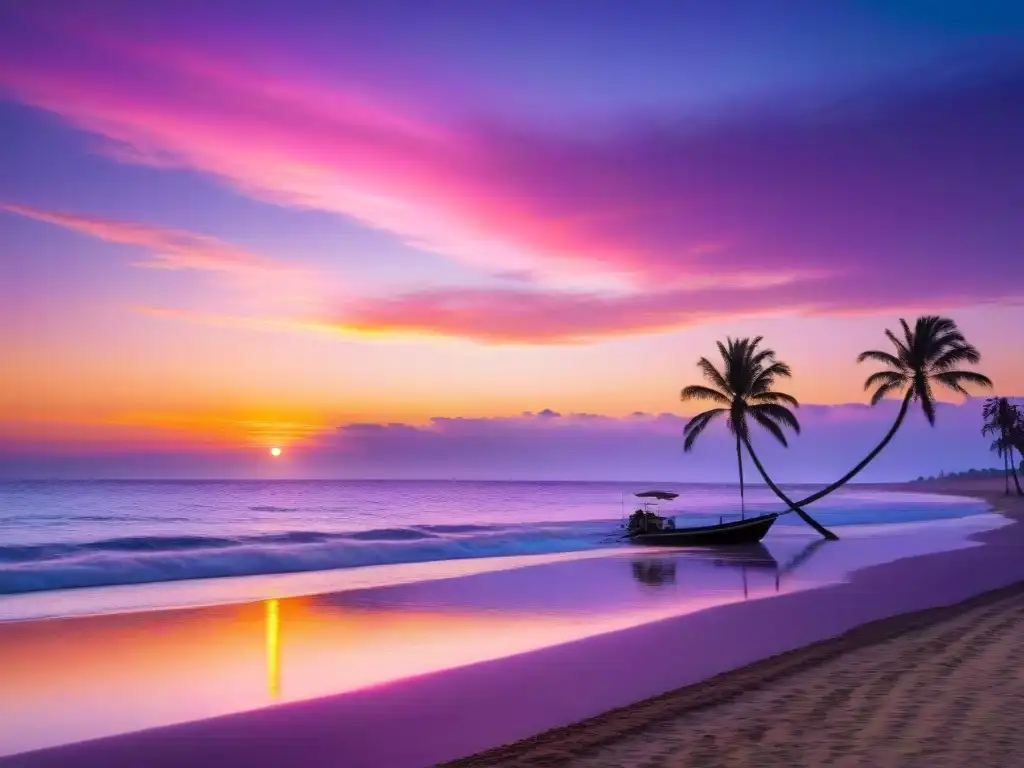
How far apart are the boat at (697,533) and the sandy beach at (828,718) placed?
91.9 feet

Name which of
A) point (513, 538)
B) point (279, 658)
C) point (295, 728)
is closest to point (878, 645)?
point (295, 728)

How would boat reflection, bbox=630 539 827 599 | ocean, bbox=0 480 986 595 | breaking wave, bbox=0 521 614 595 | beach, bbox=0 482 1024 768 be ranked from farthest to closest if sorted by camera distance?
ocean, bbox=0 480 986 595
breaking wave, bbox=0 521 614 595
boat reflection, bbox=630 539 827 599
beach, bbox=0 482 1024 768

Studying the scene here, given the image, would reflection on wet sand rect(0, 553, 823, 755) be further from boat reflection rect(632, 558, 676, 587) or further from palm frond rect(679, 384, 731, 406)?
palm frond rect(679, 384, 731, 406)

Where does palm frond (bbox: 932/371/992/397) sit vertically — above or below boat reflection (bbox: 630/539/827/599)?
above

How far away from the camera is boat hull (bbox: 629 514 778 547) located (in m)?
39.6

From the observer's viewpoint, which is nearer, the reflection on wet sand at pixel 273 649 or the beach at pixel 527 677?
the beach at pixel 527 677

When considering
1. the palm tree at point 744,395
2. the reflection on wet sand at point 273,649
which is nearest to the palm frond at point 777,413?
the palm tree at point 744,395

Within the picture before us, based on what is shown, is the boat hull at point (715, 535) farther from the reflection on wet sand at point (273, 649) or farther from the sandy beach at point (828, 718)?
the sandy beach at point (828, 718)

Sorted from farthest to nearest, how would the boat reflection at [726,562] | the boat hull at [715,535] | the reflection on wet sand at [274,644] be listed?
the boat hull at [715,535] < the boat reflection at [726,562] < the reflection on wet sand at [274,644]

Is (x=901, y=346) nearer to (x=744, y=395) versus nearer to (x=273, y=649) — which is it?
(x=744, y=395)

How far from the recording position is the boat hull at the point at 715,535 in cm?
3959

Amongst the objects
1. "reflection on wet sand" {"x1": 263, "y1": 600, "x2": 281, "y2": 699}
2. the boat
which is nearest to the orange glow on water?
"reflection on wet sand" {"x1": 263, "y1": 600, "x2": 281, "y2": 699}

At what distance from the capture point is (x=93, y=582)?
91.5 ft

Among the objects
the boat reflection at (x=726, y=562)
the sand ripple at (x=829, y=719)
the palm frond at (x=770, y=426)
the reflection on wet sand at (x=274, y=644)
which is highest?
the palm frond at (x=770, y=426)
